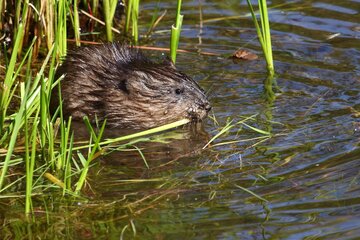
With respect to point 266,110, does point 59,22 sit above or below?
above

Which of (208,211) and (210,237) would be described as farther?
(208,211)

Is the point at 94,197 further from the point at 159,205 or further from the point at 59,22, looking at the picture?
the point at 59,22

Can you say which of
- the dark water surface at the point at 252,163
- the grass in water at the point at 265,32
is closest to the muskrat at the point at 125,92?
the dark water surface at the point at 252,163

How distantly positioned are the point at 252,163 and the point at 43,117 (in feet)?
4.58

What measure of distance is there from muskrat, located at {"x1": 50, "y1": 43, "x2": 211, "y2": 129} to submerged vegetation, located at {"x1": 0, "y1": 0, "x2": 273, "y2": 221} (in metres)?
0.15

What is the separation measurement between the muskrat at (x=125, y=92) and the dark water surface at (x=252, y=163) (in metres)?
0.33

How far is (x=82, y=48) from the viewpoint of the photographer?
7.70 m

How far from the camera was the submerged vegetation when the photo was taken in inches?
220

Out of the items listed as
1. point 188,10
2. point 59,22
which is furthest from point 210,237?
point 188,10

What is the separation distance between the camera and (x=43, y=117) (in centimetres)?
569

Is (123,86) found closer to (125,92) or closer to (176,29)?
(125,92)

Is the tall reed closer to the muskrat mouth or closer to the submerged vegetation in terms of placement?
the submerged vegetation

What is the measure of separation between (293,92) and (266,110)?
50cm

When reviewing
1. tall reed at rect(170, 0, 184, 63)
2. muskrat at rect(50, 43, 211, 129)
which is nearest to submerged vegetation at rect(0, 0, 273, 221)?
tall reed at rect(170, 0, 184, 63)
